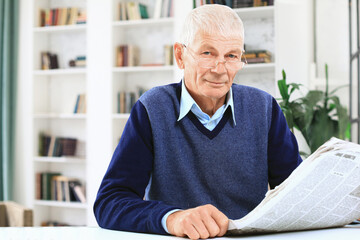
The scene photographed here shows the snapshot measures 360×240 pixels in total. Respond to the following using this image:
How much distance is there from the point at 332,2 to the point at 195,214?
3.19 metres

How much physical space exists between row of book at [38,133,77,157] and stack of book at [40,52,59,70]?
76cm

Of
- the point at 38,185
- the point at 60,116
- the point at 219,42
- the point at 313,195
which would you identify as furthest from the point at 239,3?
the point at 38,185

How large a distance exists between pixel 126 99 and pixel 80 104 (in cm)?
60

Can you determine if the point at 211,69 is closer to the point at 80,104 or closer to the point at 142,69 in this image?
the point at 142,69

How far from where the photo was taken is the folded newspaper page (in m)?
0.72

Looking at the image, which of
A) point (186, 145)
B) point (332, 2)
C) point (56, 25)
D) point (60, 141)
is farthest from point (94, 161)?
point (186, 145)

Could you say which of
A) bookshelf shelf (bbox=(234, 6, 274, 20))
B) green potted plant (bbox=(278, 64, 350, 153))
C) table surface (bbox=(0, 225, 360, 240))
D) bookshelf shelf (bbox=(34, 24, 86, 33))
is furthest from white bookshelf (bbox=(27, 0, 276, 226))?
table surface (bbox=(0, 225, 360, 240))

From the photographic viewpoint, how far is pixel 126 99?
462 centimetres

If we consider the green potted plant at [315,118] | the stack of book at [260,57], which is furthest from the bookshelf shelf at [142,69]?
the green potted plant at [315,118]

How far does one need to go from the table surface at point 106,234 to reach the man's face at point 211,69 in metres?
0.46

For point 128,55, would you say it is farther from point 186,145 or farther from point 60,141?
point 186,145

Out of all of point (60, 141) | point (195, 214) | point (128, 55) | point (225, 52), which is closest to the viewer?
point (195, 214)

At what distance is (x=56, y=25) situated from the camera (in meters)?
5.00

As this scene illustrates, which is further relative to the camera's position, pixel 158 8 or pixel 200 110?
pixel 158 8
